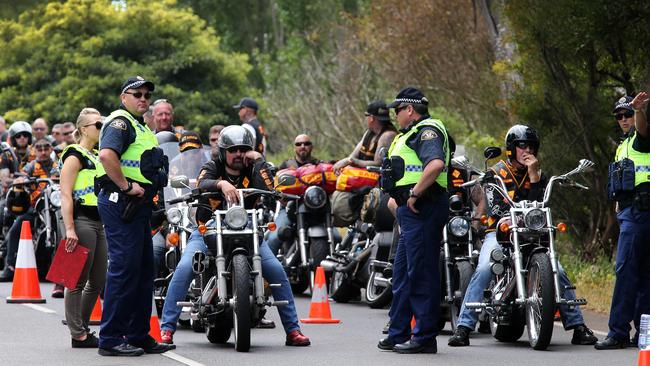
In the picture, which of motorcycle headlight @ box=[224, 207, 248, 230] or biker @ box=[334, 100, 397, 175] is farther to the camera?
biker @ box=[334, 100, 397, 175]

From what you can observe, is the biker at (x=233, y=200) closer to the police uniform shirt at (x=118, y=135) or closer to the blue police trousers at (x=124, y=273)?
the blue police trousers at (x=124, y=273)

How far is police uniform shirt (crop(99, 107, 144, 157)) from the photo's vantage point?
11086mm

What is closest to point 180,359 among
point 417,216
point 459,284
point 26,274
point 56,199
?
point 417,216

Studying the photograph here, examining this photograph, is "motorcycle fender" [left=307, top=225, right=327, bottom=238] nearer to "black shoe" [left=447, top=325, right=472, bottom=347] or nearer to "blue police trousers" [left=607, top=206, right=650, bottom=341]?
"black shoe" [left=447, top=325, right=472, bottom=347]

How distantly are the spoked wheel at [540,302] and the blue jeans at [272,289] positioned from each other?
187cm

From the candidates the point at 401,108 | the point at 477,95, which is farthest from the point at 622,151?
the point at 477,95

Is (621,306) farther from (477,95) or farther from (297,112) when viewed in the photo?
(297,112)

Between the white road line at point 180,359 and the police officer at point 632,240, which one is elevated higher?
the police officer at point 632,240

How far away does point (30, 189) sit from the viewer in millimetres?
19641

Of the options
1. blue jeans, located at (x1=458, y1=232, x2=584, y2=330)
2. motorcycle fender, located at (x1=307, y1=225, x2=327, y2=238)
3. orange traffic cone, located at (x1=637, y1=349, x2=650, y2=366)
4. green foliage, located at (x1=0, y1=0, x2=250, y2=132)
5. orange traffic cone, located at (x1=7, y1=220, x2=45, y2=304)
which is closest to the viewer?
orange traffic cone, located at (x1=637, y1=349, x2=650, y2=366)

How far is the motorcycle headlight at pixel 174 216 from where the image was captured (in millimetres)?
13625

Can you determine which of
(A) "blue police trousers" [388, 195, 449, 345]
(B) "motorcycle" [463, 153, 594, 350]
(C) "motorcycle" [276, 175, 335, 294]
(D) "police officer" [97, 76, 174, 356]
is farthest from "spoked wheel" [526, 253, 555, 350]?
(C) "motorcycle" [276, 175, 335, 294]

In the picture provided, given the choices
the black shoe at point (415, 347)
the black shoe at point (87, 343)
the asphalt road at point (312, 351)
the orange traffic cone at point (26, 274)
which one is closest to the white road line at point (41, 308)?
the orange traffic cone at point (26, 274)

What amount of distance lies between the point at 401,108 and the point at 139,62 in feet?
83.3
